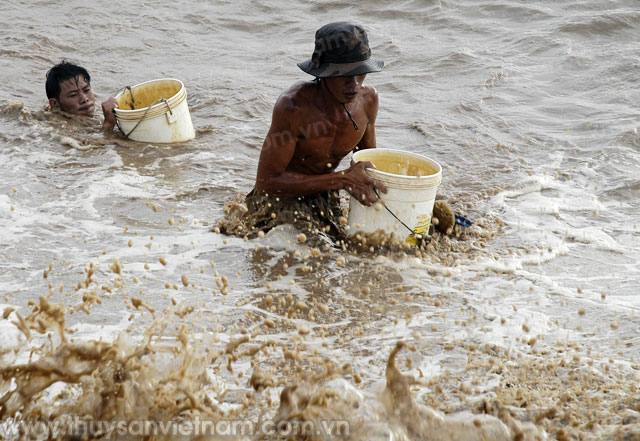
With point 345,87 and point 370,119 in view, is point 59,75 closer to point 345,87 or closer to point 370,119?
point 370,119

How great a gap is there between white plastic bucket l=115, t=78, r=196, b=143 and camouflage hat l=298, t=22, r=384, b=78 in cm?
257

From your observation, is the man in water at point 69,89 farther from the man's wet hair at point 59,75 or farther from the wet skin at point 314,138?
the wet skin at point 314,138

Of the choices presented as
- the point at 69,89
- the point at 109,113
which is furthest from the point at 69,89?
the point at 109,113

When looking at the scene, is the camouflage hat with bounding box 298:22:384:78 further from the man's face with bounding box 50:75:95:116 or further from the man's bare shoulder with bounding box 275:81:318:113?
the man's face with bounding box 50:75:95:116

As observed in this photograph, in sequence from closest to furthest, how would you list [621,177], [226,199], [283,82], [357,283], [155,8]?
[357,283], [226,199], [621,177], [283,82], [155,8]

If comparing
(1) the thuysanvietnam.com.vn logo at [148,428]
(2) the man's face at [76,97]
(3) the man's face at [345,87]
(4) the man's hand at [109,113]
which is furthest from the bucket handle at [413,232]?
(2) the man's face at [76,97]

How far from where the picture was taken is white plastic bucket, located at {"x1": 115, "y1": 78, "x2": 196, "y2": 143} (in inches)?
253

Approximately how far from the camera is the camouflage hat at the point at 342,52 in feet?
13.5

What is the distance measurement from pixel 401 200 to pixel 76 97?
4.60 m

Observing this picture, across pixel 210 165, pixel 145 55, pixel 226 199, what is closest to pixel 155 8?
pixel 145 55

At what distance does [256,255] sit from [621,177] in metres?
3.54

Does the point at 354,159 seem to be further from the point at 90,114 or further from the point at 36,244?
the point at 90,114

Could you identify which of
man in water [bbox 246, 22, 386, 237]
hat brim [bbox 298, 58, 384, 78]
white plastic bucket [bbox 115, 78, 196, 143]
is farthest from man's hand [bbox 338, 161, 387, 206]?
white plastic bucket [bbox 115, 78, 196, 143]

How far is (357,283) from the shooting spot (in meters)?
4.19
